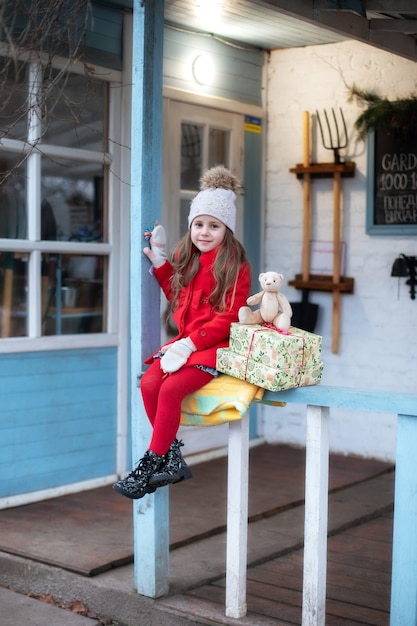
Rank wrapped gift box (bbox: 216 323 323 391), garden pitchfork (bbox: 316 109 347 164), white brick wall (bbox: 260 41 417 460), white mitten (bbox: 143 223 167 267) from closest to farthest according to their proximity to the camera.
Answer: wrapped gift box (bbox: 216 323 323 391)
white mitten (bbox: 143 223 167 267)
white brick wall (bbox: 260 41 417 460)
garden pitchfork (bbox: 316 109 347 164)

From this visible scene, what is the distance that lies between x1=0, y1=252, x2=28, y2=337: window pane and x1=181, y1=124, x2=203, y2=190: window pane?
152 centimetres

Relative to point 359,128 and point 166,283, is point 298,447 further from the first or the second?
point 166,283

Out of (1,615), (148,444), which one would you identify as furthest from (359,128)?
(1,615)

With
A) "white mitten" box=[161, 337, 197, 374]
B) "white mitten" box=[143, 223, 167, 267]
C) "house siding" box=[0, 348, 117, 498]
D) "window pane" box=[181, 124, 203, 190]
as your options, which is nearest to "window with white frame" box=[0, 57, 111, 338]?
"house siding" box=[0, 348, 117, 498]

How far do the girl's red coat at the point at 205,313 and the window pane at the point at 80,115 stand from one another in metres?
1.73

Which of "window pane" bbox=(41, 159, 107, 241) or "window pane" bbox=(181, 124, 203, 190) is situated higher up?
"window pane" bbox=(181, 124, 203, 190)

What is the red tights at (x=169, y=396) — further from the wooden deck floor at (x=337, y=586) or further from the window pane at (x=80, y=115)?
the window pane at (x=80, y=115)

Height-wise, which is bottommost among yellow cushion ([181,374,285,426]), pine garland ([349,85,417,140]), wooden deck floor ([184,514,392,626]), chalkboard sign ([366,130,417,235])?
wooden deck floor ([184,514,392,626])

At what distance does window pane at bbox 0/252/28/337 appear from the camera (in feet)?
17.5

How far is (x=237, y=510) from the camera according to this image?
3799 mm

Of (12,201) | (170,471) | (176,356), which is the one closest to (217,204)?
(176,356)

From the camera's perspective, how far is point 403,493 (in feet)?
11.2

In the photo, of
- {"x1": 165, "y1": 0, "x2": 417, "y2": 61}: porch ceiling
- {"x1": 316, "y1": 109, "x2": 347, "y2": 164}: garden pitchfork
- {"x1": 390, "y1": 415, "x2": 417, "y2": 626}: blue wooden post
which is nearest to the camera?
{"x1": 390, "y1": 415, "x2": 417, "y2": 626}: blue wooden post

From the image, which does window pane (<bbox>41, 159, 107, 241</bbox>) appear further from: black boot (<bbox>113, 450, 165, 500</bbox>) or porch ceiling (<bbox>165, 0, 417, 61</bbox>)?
black boot (<bbox>113, 450, 165, 500</bbox>)
